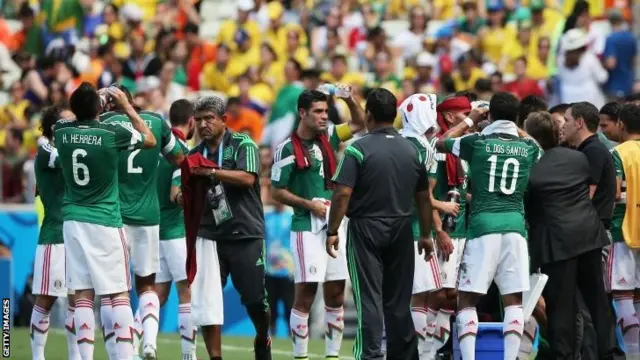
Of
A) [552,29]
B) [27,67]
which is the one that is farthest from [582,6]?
[27,67]

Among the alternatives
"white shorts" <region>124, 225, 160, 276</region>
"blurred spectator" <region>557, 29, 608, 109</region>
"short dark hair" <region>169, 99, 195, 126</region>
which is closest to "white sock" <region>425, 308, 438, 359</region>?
"white shorts" <region>124, 225, 160, 276</region>

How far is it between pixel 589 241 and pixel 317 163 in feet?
9.01

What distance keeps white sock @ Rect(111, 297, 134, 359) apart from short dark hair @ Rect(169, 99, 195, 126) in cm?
265

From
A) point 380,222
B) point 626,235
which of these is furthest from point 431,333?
point 380,222

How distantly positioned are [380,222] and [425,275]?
73.0 inches

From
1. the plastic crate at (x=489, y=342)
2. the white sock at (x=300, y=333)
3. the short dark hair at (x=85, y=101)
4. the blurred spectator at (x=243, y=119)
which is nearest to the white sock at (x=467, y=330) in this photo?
the plastic crate at (x=489, y=342)

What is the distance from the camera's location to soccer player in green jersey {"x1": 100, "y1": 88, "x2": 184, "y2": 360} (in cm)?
1512

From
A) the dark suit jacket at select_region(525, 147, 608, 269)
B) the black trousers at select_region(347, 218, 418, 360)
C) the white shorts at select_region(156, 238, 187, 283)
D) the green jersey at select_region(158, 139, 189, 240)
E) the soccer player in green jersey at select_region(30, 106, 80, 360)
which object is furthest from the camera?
the green jersey at select_region(158, 139, 189, 240)

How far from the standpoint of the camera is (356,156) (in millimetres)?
13414

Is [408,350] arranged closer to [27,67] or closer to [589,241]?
[589,241]

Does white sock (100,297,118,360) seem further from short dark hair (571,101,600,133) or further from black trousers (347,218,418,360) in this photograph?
short dark hair (571,101,600,133)

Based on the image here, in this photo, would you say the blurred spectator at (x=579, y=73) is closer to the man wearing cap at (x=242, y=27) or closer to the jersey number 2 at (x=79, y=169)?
the man wearing cap at (x=242, y=27)

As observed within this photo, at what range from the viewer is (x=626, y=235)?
613 inches

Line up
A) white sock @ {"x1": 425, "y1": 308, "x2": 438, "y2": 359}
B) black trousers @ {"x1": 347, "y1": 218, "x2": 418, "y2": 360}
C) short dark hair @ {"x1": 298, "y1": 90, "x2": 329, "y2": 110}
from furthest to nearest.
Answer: white sock @ {"x1": 425, "y1": 308, "x2": 438, "y2": 359} → short dark hair @ {"x1": 298, "y1": 90, "x2": 329, "y2": 110} → black trousers @ {"x1": 347, "y1": 218, "x2": 418, "y2": 360}
